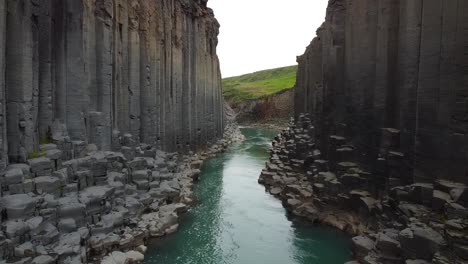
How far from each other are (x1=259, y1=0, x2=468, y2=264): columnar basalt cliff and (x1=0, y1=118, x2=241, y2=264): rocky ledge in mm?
7410

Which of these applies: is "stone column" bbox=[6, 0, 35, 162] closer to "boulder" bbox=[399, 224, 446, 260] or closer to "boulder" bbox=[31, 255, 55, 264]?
"boulder" bbox=[31, 255, 55, 264]

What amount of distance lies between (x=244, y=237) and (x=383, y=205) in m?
5.89

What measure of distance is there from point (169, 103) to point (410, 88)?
732 inches

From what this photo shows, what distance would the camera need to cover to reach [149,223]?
1585 cm

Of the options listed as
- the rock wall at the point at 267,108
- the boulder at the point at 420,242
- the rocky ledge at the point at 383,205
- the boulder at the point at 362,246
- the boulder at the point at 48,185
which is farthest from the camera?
the rock wall at the point at 267,108

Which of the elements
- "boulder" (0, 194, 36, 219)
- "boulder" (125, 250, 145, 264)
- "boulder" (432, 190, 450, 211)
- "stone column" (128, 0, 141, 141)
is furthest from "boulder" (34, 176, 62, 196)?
"boulder" (432, 190, 450, 211)

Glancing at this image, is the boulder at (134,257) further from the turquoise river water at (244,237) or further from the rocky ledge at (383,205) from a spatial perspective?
the rocky ledge at (383,205)

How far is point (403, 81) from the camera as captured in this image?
567 inches

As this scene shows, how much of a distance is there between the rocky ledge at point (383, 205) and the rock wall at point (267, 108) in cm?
5818

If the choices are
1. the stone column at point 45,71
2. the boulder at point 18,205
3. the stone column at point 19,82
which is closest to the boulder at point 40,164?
the stone column at point 19,82

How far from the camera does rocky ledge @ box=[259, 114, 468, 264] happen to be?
10094mm

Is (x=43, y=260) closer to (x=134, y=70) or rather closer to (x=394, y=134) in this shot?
(x=394, y=134)

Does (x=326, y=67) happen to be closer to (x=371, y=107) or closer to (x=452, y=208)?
(x=371, y=107)

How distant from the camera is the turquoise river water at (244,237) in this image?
46.5 ft
